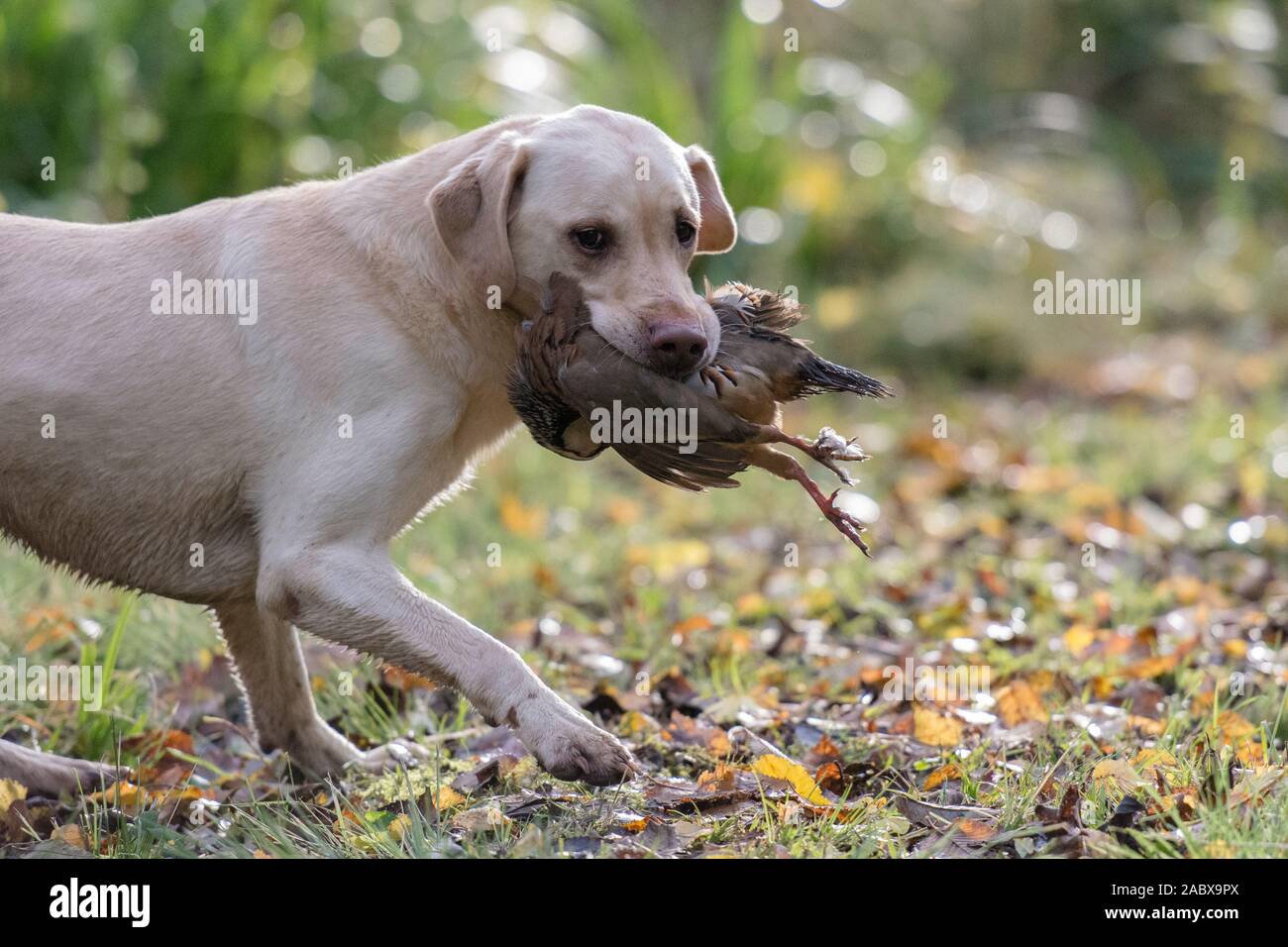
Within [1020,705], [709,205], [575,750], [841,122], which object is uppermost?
[841,122]

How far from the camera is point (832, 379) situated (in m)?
3.43

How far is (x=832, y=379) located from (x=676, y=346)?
→ 15.1 inches

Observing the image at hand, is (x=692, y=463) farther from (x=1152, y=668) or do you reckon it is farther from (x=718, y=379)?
(x=1152, y=668)

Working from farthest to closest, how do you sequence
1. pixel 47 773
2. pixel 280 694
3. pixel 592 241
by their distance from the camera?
1. pixel 280 694
2. pixel 47 773
3. pixel 592 241

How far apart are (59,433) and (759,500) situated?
3848 mm

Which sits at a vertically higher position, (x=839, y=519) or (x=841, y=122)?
(x=841, y=122)

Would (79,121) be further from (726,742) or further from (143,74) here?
(726,742)

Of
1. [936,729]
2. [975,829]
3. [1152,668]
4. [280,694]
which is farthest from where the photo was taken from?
[1152,668]

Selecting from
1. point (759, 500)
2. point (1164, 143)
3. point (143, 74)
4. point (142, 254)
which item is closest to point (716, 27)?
point (1164, 143)

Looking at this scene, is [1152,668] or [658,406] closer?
[658,406]

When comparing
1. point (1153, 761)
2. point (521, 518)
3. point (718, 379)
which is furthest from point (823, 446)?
point (521, 518)

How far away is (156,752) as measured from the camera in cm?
395

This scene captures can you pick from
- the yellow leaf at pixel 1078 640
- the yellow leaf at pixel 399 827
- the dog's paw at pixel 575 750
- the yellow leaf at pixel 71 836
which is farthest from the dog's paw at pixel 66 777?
the yellow leaf at pixel 1078 640

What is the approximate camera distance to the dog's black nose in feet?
10.9
